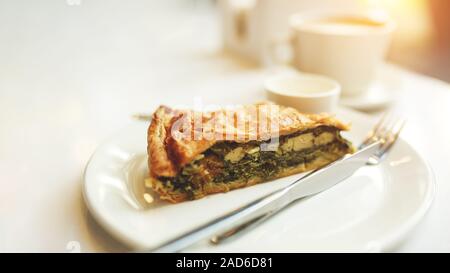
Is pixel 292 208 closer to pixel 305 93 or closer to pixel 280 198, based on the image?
pixel 280 198

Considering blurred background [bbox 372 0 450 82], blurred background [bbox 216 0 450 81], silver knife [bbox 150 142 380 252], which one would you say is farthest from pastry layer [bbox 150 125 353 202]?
blurred background [bbox 372 0 450 82]

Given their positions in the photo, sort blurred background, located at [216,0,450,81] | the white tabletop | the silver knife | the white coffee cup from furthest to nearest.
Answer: blurred background, located at [216,0,450,81]
the white coffee cup
the white tabletop
the silver knife

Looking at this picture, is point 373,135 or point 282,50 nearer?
point 373,135

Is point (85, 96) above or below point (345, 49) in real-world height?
below

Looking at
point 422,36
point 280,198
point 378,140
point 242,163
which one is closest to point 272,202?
point 280,198

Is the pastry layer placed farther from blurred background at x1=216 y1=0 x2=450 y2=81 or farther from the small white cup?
blurred background at x1=216 y1=0 x2=450 y2=81

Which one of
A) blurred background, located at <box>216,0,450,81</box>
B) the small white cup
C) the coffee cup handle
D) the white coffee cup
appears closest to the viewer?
the small white cup

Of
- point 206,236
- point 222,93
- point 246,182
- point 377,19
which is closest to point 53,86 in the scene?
point 222,93
